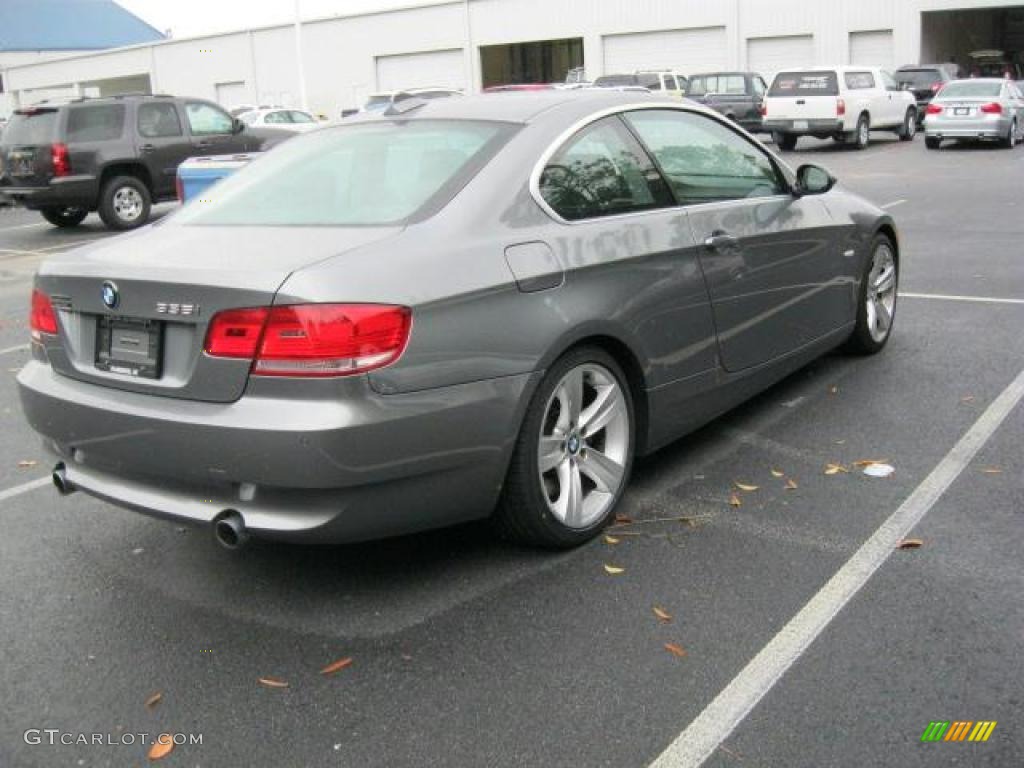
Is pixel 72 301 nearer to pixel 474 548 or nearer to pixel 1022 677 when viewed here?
pixel 474 548

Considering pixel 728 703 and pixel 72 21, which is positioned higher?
pixel 72 21

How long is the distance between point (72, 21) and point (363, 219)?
91.4 m

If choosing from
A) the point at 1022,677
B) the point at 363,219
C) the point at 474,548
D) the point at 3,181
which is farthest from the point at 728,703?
the point at 3,181

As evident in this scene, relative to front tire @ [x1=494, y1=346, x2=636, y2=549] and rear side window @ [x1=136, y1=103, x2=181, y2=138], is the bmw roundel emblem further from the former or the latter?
rear side window @ [x1=136, y1=103, x2=181, y2=138]

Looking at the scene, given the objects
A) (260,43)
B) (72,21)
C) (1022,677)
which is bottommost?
(1022,677)

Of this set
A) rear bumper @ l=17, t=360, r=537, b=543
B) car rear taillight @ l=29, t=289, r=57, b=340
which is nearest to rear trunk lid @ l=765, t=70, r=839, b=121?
rear bumper @ l=17, t=360, r=537, b=543

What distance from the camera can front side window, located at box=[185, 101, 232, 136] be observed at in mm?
17469

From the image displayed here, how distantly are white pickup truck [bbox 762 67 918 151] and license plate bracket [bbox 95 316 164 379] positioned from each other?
23.3 metres

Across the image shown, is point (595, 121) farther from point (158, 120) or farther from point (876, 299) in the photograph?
point (158, 120)

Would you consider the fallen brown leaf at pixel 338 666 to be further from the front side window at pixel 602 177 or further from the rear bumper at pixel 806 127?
the rear bumper at pixel 806 127

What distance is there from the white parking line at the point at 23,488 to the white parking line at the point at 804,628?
3.39 meters

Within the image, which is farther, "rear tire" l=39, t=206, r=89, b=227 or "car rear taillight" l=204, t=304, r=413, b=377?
"rear tire" l=39, t=206, r=89, b=227

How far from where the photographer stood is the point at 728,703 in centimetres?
304

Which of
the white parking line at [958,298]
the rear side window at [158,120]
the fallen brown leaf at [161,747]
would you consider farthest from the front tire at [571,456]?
the rear side window at [158,120]
